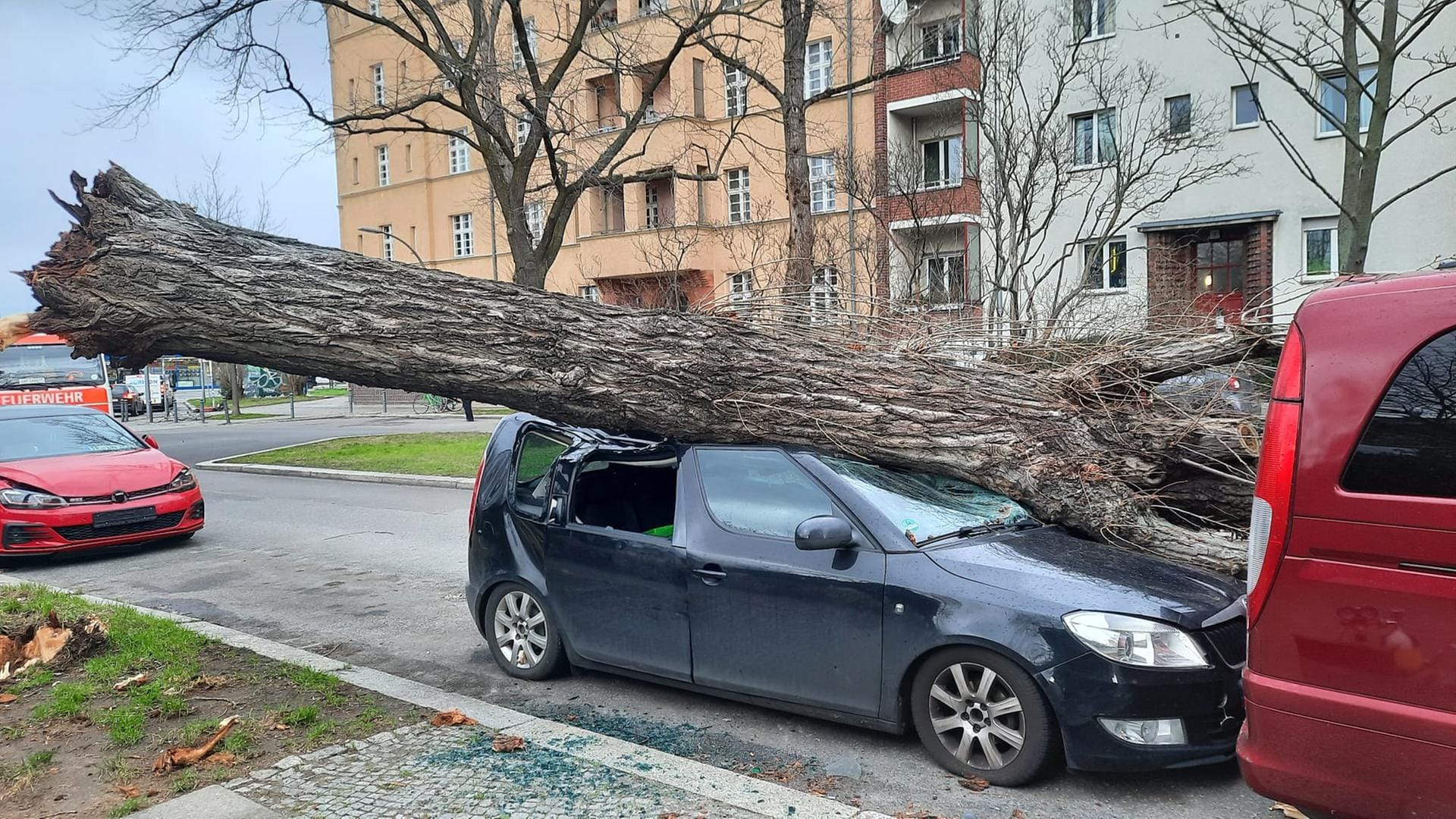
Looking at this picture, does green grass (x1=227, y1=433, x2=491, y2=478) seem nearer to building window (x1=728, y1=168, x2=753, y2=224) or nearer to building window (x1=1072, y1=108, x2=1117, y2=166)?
building window (x1=728, y1=168, x2=753, y2=224)

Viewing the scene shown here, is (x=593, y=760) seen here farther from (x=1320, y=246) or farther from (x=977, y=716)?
(x=1320, y=246)

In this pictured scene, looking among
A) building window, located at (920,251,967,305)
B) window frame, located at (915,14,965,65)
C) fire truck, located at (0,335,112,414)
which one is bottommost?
fire truck, located at (0,335,112,414)

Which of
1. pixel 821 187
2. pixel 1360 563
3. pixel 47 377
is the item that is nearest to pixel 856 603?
pixel 1360 563

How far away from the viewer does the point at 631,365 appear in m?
5.40

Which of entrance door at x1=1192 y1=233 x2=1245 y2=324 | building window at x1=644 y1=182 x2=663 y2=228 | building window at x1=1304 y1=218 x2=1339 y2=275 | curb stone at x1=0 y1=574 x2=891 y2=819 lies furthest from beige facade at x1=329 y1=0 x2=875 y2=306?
curb stone at x1=0 y1=574 x2=891 y2=819

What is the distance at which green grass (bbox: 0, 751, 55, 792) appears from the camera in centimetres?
409

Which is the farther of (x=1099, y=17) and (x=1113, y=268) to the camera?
(x=1099, y=17)

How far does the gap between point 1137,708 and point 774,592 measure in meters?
1.56

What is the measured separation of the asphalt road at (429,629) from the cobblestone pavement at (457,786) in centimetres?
50

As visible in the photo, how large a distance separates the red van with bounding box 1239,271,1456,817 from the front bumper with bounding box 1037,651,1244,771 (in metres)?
0.61

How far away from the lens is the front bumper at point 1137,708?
361 centimetres

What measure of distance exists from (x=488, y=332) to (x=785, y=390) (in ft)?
5.52

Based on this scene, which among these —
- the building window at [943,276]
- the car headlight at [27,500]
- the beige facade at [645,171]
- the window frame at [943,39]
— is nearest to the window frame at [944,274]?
the building window at [943,276]

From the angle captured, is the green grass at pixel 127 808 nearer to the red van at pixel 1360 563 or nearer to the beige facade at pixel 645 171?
the red van at pixel 1360 563
